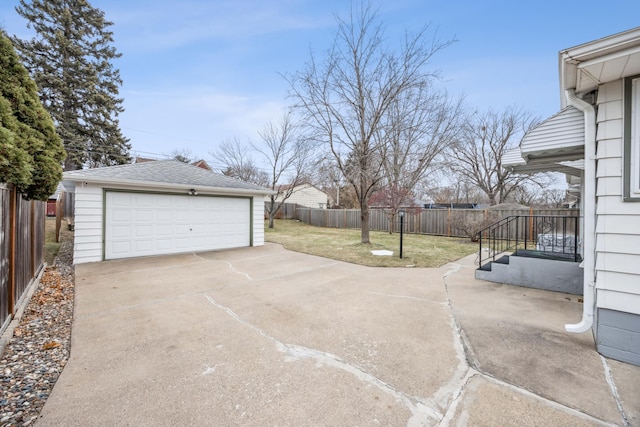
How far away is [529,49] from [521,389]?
1139 centimetres

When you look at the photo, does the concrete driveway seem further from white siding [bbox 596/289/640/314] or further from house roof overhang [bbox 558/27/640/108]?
house roof overhang [bbox 558/27/640/108]

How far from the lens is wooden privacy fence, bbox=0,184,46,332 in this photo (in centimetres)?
312

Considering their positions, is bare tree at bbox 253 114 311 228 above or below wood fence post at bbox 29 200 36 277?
above

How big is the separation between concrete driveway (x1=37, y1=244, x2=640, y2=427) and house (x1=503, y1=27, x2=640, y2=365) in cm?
43

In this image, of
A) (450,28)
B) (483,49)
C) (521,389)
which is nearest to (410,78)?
(450,28)

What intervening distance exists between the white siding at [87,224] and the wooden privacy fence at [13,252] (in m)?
2.48

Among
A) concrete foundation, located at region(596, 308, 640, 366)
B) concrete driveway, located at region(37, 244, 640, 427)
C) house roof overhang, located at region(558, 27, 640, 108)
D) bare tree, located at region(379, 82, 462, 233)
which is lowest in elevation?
concrete driveway, located at region(37, 244, 640, 427)

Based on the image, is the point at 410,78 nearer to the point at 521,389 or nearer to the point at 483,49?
the point at 483,49

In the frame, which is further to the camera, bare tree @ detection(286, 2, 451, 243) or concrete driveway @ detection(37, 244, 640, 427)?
bare tree @ detection(286, 2, 451, 243)

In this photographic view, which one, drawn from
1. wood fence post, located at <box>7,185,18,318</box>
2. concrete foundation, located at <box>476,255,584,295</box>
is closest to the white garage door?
wood fence post, located at <box>7,185,18,318</box>

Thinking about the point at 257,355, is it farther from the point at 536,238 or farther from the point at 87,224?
the point at 536,238

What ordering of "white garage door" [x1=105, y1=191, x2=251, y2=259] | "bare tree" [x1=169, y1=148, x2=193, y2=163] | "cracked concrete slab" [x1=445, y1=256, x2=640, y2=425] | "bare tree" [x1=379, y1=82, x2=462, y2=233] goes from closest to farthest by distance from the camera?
1. "cracked concrete slab" [x1=445, y1=256, x2=640, y2=425]
2. "white garage door" [x1=105, y1=191, x2=251, y2=259]
3. "bare tree" [x1=379, y1=82, x2=462, y2=233]
4. "bare tree" [x1=169, y1=148, x2=193, y2=163]

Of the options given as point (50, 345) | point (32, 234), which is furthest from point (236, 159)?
point (50, 345)

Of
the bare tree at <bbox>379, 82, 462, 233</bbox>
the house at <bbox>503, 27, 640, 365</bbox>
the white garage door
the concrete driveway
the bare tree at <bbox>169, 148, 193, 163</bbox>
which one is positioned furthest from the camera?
the bare tree at <bbox>169, 148, 193, 163</bbox>
